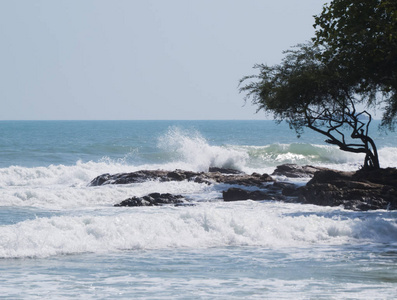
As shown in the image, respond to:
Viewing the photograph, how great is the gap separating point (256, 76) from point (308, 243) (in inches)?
495

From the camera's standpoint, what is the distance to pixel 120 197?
84.3 feet

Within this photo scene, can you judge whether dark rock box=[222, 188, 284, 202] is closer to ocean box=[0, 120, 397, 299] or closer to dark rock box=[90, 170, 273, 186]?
ocean box=[0, 120, 397, 299]

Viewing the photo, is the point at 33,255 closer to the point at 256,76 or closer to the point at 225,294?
the point at 225,294

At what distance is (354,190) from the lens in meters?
21.4

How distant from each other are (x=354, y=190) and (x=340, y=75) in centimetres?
508

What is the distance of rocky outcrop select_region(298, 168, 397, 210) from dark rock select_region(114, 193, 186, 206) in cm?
430

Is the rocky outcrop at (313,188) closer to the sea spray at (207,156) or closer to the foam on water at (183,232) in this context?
the foam on water at (183,232)

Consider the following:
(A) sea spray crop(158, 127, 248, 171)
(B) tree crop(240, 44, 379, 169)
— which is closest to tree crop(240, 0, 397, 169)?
(B) tree crop(240, 44, 379, 169)

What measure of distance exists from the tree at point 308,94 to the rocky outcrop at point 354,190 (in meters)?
1.54

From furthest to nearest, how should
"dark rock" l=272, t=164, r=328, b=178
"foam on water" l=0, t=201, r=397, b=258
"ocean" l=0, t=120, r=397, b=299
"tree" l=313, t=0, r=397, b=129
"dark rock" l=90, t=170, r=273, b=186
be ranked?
"dark rock" l=272, t=164, r=328, b=178 → "dark rock" l=90, t=170, r=273, b=186 → "tree" l=313, t=0, r=397, b=129 → "foam on water" l=0, t=201, r=397, b=258 → "ocean" l=0, t=120, r=397, b=299

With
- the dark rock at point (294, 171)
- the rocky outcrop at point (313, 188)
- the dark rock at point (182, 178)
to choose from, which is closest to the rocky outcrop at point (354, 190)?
the rocky outcrop at point (313, 188)

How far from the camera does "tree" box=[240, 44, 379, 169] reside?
83.7ft

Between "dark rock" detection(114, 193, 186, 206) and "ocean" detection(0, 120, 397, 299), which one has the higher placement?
"dark rock" detection(114, 193, 186, 206)


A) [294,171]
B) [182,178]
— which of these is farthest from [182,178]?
[294,171]
